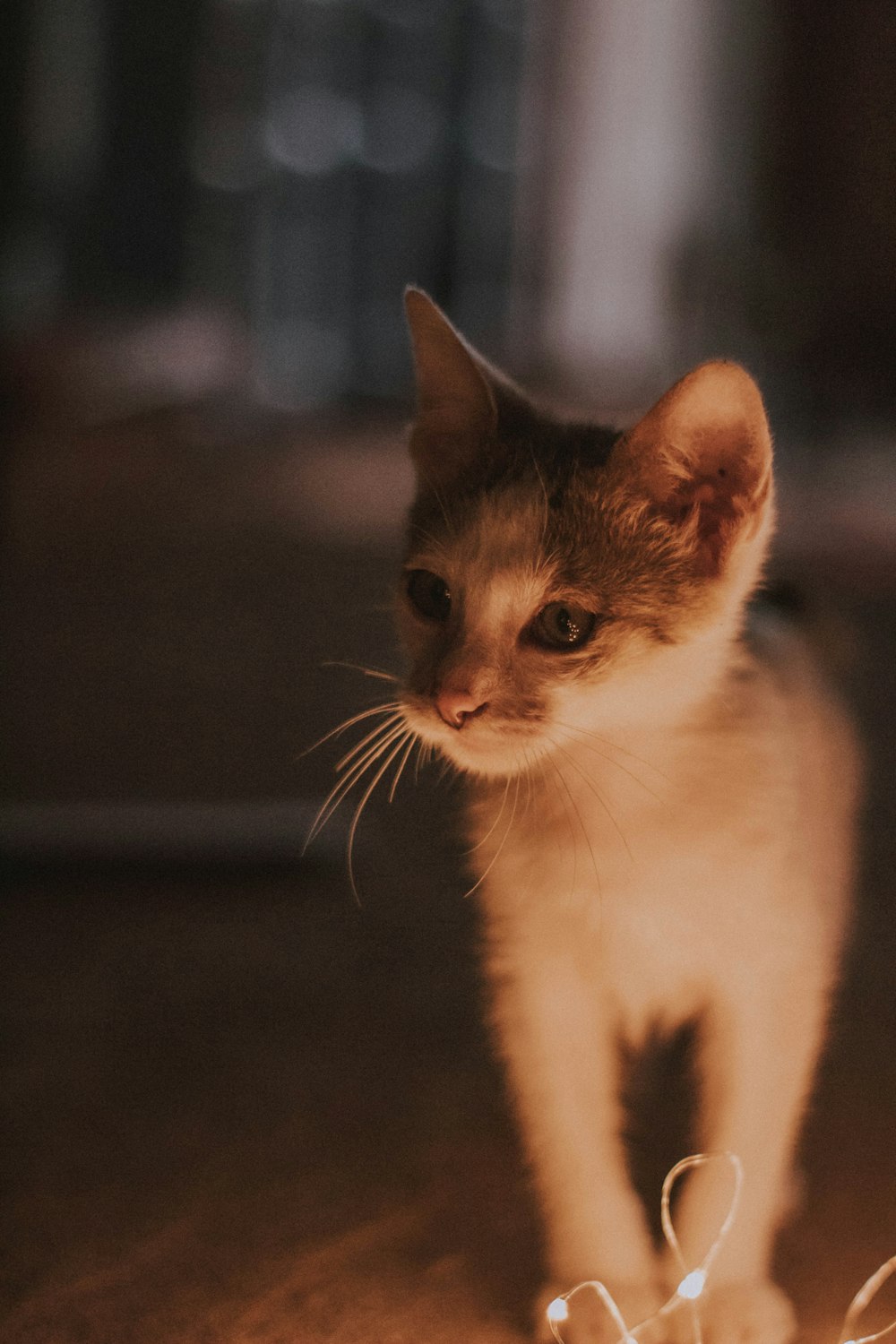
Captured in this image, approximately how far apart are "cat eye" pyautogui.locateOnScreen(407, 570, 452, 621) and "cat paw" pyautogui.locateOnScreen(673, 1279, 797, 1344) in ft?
1.57

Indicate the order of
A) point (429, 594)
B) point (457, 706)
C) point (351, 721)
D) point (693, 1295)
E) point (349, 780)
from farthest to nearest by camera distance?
point (349, 780) < point (351, 721) < point (429, 594) < point (457, 706) < point (693, 1295)

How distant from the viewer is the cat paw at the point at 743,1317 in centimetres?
74

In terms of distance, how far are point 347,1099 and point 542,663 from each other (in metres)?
0.41

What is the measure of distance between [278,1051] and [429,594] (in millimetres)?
439

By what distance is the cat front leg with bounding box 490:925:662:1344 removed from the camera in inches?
31.3

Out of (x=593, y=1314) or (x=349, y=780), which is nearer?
(x=593, y=1314)

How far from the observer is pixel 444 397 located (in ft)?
3.21

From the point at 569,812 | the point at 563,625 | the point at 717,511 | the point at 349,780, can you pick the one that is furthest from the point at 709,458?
the point at 349,780

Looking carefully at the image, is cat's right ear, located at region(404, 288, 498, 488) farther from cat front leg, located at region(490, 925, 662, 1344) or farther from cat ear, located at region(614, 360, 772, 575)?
cat front leg, located at region(490, 925, 662, 1344)

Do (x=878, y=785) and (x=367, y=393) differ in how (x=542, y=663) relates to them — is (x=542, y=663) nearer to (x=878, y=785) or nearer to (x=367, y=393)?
(x=878, y=785)

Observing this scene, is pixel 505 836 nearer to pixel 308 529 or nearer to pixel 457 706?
pixel 457 706

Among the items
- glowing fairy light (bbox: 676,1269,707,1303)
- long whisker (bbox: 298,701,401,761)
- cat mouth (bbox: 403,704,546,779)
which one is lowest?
glowing fairy light (bbox: 676,1269,707,1303)

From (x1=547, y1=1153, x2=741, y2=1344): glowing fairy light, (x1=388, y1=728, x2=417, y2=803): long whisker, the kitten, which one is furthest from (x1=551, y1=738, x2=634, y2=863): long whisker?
(x1=547, y1=1153, x2=741, y2=1344): glowing fairy light

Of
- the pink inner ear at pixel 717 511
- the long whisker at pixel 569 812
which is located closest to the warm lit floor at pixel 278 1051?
the long whisker at pixel 569 812
